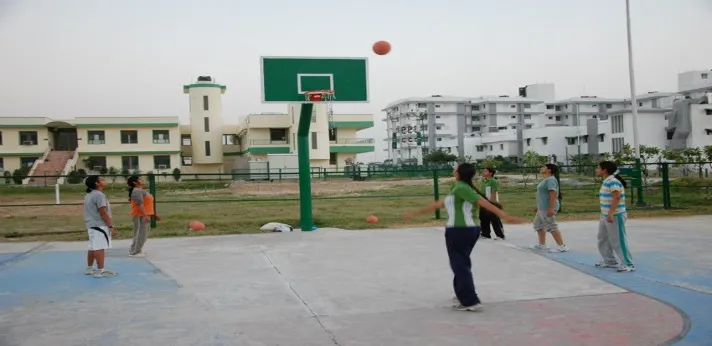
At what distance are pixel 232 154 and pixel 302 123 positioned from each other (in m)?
51.2

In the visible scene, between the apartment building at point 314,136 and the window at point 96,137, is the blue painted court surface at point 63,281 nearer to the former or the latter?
the apartment building at point 314,136

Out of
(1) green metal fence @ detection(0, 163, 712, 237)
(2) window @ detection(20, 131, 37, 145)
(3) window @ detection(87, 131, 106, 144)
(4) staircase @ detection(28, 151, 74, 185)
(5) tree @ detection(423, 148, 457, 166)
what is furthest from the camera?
(5) tree @ detection(423, 148, 457, 166)

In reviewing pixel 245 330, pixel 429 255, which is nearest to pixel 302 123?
pixel 429 255

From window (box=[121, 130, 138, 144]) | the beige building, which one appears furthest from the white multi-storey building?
window (box=[121, 130, 138, 144])

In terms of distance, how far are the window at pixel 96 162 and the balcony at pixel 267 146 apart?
42.9 ft

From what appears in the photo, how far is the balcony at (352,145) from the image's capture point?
60062 millimetres

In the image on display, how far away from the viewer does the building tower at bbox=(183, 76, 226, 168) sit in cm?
5719

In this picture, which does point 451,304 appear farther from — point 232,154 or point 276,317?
point 232,154

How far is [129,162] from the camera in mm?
55062

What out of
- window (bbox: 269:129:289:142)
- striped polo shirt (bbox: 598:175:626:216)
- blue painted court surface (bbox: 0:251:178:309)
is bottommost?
blue painted court surface (bbox: 0:251:178:309)

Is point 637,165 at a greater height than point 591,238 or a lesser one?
greater

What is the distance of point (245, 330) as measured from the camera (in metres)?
5.65

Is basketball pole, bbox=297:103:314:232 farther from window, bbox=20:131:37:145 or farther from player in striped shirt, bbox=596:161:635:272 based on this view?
window, bbox=20:131:37:145

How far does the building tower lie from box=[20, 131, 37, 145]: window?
13580 millimetres
